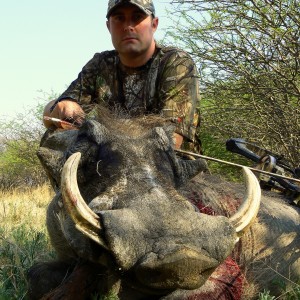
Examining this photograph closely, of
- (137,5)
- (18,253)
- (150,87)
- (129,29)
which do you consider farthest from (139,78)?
(18,253)

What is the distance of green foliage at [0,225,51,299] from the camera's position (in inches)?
155

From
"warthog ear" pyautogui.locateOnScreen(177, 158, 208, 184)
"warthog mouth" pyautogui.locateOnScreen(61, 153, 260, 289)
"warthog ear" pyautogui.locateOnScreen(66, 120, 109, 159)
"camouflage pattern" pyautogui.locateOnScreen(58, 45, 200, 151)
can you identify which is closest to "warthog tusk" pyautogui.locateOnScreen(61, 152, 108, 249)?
"warthog mouth" pyautogui.locateOnScreen(61, 153, 260, 289)

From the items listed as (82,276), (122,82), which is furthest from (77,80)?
(82,276)

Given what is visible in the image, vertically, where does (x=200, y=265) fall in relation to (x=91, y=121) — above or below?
below

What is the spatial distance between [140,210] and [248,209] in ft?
1.77

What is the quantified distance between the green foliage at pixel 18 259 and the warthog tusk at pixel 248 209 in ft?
5.15

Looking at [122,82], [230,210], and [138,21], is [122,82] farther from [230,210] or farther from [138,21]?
[230,210]

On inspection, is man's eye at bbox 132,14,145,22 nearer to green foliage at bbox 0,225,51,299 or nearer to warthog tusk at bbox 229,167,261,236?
green foliage at bbox 0,225,51,299

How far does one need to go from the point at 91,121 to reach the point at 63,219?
0.54m

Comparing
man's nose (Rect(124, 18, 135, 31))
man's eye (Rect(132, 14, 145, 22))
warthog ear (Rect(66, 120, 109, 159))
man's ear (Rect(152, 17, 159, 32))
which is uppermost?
man's eye (Rect(132, 14, 145, 22))

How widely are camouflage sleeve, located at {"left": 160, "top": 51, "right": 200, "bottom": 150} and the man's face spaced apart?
26 cm

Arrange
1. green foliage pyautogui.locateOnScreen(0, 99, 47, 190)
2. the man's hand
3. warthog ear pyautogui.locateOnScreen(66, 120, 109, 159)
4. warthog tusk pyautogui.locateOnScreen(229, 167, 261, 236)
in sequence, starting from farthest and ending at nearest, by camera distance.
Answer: green foliage pyautogui.locateOnScreen(0, 99, 47, 190), the man's hand, warthog ear pyautogui.locateOnScreen(66, 120, 109, 159), warthog tusk pyautogui.locateOnScreen(229, 167, 261, 236)

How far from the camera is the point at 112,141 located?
3201 mm

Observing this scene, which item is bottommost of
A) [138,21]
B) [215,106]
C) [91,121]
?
[215,106]
